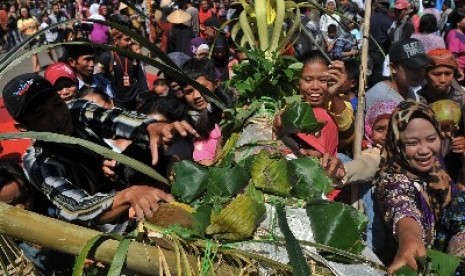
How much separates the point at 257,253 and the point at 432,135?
4.13ft

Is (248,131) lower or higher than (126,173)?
higher

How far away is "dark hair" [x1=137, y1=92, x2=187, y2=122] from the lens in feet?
15.0

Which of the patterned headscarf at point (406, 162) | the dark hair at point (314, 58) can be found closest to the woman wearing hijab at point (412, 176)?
the patterned headscarf at point (406, 162)

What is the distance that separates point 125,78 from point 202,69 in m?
2.13

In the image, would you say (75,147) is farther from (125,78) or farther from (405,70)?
(125,78)

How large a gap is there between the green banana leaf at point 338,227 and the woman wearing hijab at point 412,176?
0.69 metres

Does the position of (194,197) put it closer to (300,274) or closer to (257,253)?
(257,253)

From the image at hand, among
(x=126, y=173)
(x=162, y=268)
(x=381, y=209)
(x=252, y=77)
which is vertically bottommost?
(x=381, y=209)

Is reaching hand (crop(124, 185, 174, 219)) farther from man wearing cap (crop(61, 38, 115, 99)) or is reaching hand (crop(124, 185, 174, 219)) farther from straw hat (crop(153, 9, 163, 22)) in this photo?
straw hat (crop(153, 9, 163, 22))

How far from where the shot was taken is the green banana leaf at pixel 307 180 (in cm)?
192

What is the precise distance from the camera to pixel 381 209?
2625mm

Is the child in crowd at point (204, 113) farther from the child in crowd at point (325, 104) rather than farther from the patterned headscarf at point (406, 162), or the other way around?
the patterned headscarf at point (406, 162)

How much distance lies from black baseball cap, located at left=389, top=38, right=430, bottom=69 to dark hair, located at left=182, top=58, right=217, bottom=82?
1255 millimetres

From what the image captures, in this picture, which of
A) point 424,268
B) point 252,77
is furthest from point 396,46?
point 424,268
